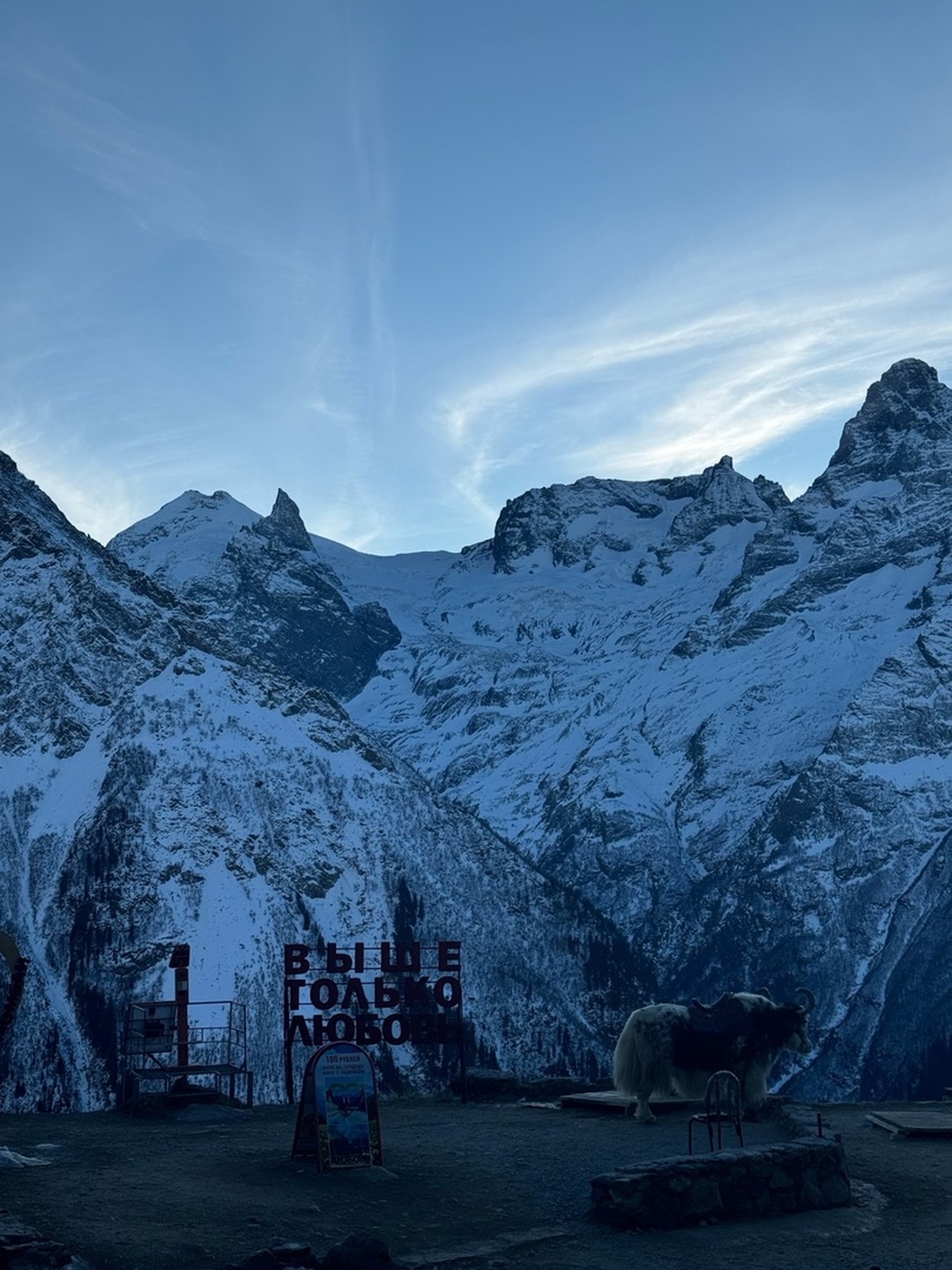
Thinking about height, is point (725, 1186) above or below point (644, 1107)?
below

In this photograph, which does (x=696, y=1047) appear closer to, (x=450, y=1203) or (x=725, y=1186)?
(x=725, y=1186)

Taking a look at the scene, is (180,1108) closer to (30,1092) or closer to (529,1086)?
(529,1086)

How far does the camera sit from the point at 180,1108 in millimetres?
41844

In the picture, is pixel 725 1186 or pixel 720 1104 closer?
pixel 725 1186

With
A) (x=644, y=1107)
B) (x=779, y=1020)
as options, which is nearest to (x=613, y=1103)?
(x=644, y=1107)

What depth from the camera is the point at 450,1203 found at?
25.2 metres

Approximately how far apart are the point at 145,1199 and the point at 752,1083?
652 inches

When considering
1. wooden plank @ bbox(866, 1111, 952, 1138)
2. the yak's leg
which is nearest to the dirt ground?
wooden plank @ bbox(866, 1111, 952, 1138)

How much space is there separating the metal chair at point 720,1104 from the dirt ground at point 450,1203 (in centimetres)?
66

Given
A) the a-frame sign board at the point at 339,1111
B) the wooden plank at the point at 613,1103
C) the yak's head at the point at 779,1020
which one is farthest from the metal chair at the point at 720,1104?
the a-frame sign board at the point at 339,1111

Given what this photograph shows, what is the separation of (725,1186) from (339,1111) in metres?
7.64

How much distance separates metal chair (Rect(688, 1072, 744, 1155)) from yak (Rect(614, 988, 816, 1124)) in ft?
3.20

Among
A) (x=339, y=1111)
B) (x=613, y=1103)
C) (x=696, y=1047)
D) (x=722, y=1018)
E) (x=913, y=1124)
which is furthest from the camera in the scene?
(x=613, y=1103)

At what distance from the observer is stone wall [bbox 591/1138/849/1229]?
23.5m
